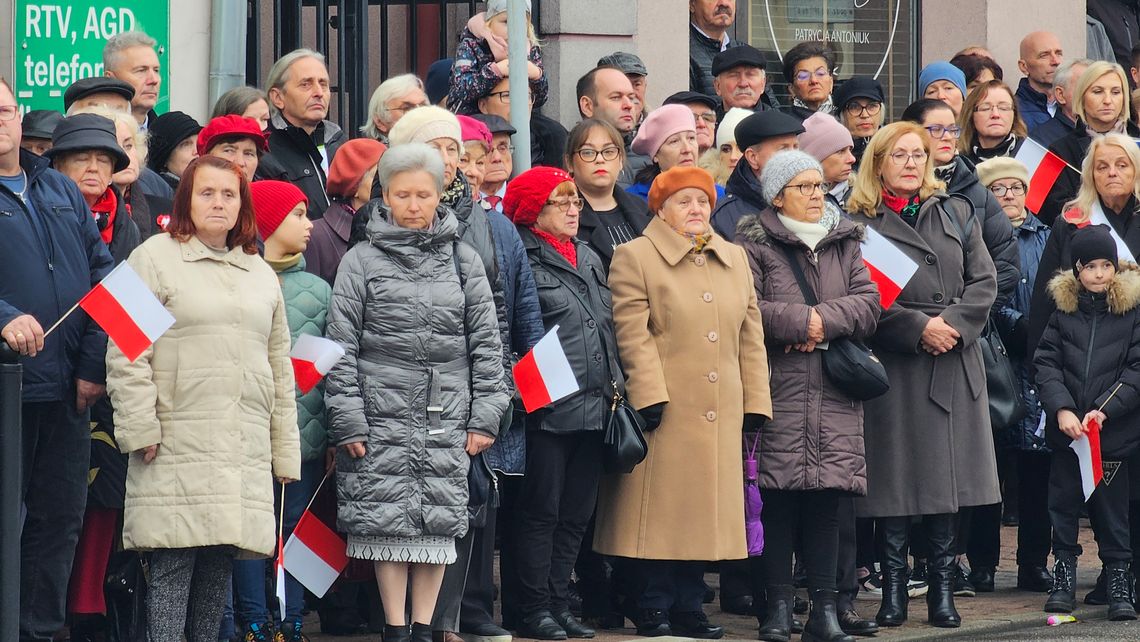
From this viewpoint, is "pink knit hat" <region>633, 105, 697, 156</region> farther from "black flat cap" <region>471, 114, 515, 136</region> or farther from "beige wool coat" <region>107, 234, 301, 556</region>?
"beige wool coat" <region>107, 234, 301, 556</region>

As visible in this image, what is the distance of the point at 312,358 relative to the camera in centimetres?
793

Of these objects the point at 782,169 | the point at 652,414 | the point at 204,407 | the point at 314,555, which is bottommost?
the point at 314,555

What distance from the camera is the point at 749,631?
9203 millimetres

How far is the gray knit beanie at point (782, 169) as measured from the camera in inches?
357

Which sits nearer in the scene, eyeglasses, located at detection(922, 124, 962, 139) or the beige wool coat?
the beige wool coat

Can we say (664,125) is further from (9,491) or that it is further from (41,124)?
(9,491)

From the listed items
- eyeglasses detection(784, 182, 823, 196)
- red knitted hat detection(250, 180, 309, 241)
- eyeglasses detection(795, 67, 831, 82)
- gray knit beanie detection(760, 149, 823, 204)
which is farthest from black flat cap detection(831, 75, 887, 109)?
red knitted hat detection(250, 180, 309, 241)

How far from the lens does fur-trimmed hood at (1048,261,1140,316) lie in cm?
961

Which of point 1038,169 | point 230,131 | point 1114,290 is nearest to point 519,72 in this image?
point 230,131

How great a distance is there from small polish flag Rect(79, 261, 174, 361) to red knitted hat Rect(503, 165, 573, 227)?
2075 millimetres

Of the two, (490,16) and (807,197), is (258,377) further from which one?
(490,16)

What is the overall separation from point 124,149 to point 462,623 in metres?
2.33

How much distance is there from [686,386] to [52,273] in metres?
2.73

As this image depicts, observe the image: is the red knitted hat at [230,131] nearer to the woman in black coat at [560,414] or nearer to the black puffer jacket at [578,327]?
the woman in black coat at [560,414]
